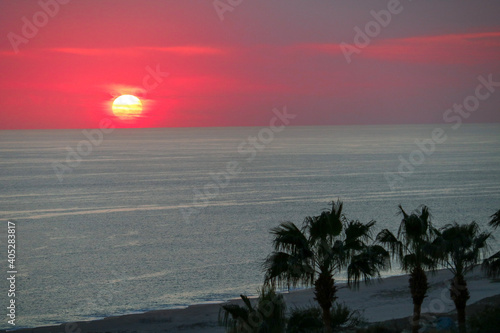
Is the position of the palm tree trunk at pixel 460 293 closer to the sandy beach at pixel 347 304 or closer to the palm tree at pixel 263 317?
the sandy beach at pixel 347 304

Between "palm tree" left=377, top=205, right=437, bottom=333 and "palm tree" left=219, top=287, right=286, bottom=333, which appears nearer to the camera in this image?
"palm tree" left=219, top=287, right=286, bottom=333

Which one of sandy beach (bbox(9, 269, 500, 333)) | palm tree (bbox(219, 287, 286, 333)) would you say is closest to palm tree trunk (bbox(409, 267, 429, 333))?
sandy beach (bbox(9, 269, 500, 333))

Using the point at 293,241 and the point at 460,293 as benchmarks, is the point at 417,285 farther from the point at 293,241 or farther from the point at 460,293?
the point at 293,241

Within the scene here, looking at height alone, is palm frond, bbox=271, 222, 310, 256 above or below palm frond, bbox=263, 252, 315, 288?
above

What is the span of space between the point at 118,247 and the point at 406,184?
62702 mm

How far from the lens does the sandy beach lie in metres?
27.5

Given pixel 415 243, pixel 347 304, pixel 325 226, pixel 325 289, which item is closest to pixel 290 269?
pixel 325 289

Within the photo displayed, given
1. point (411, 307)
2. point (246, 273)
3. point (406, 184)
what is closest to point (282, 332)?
point (411, 307)

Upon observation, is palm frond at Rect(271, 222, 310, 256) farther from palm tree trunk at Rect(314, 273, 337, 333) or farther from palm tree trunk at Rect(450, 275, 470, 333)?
palm tree trunk at Rect(450, 275, 470, 333)

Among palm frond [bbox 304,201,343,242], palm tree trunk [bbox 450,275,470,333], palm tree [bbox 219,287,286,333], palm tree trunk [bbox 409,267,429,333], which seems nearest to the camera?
palm tree [bbox 219,287,286,333]

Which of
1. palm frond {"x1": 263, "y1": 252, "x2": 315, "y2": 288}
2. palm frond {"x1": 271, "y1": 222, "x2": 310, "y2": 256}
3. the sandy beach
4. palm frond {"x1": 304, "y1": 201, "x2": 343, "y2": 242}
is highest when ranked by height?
palm frond {"x1": 304, "y1": 201, "x2": 343, "y2": 242}

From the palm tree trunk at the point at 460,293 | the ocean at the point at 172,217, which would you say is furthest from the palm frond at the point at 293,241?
the ocean at the point at 172,217

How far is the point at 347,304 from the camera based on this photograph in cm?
3095

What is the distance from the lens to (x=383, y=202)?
247 feet
